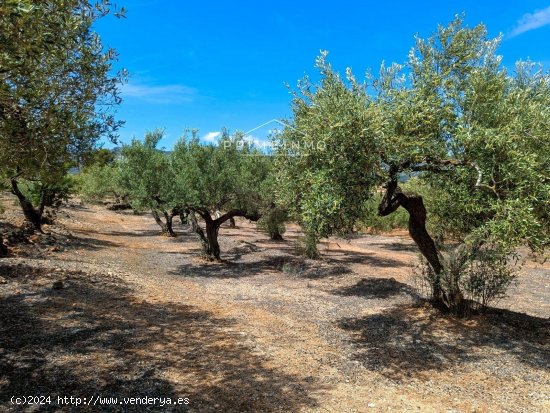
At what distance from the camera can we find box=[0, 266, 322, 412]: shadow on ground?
276 inches

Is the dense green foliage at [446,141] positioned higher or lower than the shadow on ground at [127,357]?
higher

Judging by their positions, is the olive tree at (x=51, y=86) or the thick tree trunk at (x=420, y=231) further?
the thick tree trunk at (x=420, y=231)

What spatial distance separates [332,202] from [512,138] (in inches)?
154

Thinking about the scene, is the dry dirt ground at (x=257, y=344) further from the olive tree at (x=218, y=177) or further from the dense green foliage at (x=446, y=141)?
the olive tree at (x=218, y=177)

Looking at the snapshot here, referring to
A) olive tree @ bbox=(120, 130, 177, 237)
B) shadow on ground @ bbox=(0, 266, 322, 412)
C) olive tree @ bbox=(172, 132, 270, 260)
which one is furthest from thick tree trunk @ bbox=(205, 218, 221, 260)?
shadow on ground @ bbox=(0, 266, 322, 412)

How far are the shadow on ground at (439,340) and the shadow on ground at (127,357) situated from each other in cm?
276

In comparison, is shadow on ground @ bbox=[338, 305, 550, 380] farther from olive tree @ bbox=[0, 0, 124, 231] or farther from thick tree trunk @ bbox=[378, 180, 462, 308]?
olive tree @ bbox=[0, 0, 124, 231]

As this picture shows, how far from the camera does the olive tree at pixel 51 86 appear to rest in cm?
602

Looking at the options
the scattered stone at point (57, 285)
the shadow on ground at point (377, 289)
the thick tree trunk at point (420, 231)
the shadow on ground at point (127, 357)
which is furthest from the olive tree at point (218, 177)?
the thick tree trunk at point (420, 231)

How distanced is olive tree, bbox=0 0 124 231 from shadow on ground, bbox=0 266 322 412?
13.0 ft

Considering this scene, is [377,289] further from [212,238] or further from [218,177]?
[212,238]

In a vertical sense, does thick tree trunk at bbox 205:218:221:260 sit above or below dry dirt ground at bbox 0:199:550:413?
above

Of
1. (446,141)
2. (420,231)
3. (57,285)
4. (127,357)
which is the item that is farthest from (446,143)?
(57,285)

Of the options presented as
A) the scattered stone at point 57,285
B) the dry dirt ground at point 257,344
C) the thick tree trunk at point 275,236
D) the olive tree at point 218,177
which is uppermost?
the olive tree at point 218,177
